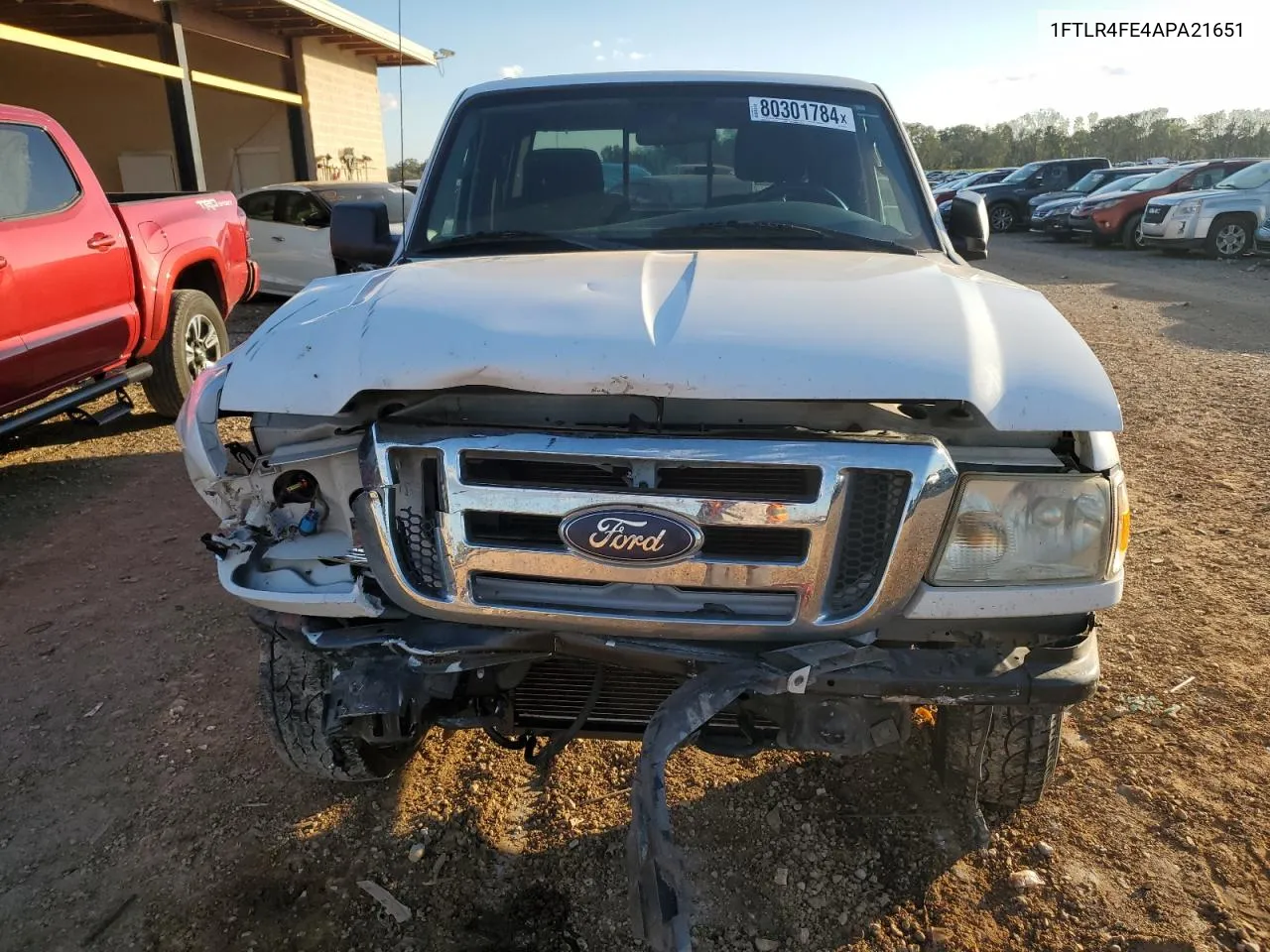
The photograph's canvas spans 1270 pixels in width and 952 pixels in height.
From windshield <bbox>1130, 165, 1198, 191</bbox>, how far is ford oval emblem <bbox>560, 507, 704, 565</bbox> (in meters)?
19.2

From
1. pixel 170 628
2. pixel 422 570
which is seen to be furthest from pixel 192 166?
pixel 422 570

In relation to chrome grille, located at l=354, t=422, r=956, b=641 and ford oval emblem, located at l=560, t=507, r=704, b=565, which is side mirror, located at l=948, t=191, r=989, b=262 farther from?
ford oval emblem, located at l=560, t=507, r=704, b=565

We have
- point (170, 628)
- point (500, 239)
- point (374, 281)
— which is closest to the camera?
point (374, 281)

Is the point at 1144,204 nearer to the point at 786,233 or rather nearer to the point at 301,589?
the point at 786,233

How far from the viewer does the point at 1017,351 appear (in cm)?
202

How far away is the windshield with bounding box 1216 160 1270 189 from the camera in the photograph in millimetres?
15000

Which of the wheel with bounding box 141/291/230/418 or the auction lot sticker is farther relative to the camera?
the wheel with bounding box 141/291/230/418

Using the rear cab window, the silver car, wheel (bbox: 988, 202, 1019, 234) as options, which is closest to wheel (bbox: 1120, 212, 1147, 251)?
the silver car

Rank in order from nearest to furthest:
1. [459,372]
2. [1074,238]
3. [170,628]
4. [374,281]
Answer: [459,372]
[374,281]
[170,628]
[1074,238]

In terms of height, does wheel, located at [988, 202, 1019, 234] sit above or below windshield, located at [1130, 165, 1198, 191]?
below

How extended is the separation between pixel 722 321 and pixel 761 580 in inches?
22.8

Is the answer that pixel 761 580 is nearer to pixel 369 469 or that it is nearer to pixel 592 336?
pixel 592 336

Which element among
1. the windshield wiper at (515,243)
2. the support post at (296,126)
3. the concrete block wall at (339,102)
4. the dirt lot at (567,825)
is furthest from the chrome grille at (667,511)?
the concrete block wall at (339,102)

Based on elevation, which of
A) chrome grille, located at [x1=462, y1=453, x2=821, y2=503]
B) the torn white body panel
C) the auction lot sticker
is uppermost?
the auction lot sticker
